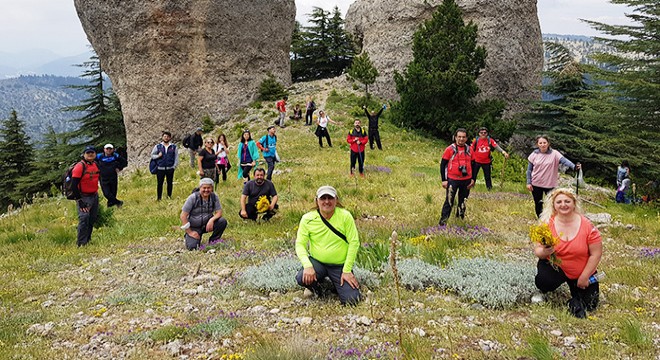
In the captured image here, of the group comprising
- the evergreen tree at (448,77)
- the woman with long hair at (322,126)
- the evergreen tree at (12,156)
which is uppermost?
the evergreen tree at (448,77)

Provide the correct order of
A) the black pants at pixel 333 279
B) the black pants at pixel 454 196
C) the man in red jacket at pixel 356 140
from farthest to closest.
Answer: the man in red jacket at pixel 356 140
the black pants at pixel 454 196
the black pants at pixel 333 279

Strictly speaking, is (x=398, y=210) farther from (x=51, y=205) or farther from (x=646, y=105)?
(x=51, y=205)

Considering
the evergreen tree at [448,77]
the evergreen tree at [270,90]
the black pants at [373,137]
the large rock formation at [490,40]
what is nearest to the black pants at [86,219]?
the black pants at [373,137]

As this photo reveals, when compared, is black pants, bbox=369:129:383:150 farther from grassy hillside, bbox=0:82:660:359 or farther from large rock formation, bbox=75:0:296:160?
large rock formation, bbox=75:0:296:160

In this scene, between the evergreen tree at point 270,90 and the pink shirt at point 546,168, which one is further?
the evergreen tree at point 270,90

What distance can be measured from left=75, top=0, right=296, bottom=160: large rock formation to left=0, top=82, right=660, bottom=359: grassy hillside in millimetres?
21044

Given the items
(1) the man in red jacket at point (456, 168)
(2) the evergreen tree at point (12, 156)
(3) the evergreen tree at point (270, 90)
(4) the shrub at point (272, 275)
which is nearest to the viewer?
(4) the shrub at point (272, 275)

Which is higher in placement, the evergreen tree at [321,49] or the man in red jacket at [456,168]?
the evergreen tree at [321,49]

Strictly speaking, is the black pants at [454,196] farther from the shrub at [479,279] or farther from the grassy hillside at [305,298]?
the shrub at [479,279]

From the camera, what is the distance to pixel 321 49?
45.2 m

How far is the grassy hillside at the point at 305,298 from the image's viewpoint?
4.40 m

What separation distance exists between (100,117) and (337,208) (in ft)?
133

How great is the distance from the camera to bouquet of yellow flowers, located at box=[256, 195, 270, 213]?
10500 mm

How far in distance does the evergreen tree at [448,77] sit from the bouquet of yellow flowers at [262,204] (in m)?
17.4
